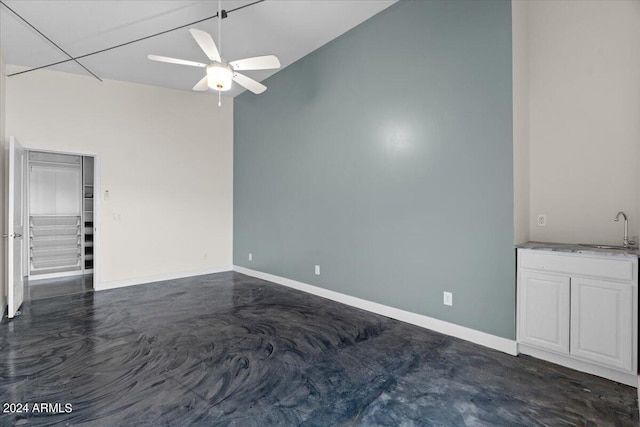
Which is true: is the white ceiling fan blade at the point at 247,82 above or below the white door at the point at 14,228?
above

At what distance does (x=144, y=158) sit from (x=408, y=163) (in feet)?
14.8

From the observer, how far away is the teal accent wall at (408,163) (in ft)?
9.36

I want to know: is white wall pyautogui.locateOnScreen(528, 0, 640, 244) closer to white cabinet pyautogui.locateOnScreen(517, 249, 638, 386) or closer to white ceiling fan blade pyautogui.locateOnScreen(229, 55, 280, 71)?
white cabinet pyautogui.locateOnScreen(517, 249, 638, 386)

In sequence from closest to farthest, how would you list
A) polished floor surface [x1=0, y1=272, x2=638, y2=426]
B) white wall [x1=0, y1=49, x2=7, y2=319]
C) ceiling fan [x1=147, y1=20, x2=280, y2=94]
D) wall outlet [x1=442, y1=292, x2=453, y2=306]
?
polished floor surface [x1=0, y1=272, x2=638, y2=426], ceiling fan [x1=147, y1=20, x2=280, y2=94], wall outlet [x1=442, y1=292, x2=453, y2=306], white wall [x1=0, y1=49, x2=7, y2=319]

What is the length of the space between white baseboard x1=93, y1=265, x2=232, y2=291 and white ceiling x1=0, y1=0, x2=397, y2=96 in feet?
10.9

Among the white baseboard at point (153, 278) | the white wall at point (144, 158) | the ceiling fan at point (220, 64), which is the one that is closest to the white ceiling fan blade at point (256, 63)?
the ceiling fan at point (220, 64)

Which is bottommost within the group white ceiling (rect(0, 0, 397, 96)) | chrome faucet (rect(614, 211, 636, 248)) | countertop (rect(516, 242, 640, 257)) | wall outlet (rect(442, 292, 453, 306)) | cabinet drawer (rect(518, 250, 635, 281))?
wall outlet (rect(442, 292, 453, 306))

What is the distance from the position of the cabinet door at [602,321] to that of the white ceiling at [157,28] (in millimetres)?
3348

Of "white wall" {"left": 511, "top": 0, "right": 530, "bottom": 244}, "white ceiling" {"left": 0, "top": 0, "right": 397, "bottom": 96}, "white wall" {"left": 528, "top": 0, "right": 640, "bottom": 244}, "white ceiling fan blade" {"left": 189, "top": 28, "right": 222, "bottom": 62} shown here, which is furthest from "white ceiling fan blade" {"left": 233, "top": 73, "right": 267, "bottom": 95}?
"white wall" {"left": 528, "top": 0, "right": 640, "bottom": 244}

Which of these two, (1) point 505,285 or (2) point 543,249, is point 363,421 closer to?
(1) point 505,285

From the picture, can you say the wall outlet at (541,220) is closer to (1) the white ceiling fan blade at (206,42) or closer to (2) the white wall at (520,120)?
(2) the white wall at (520,120)

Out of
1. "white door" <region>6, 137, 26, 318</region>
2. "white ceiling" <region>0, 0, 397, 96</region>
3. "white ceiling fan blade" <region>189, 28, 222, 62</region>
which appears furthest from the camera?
"white door" <region>6, 137, 26, 318</region>

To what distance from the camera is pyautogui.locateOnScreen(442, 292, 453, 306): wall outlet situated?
3.14 metres

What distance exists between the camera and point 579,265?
2418mm
